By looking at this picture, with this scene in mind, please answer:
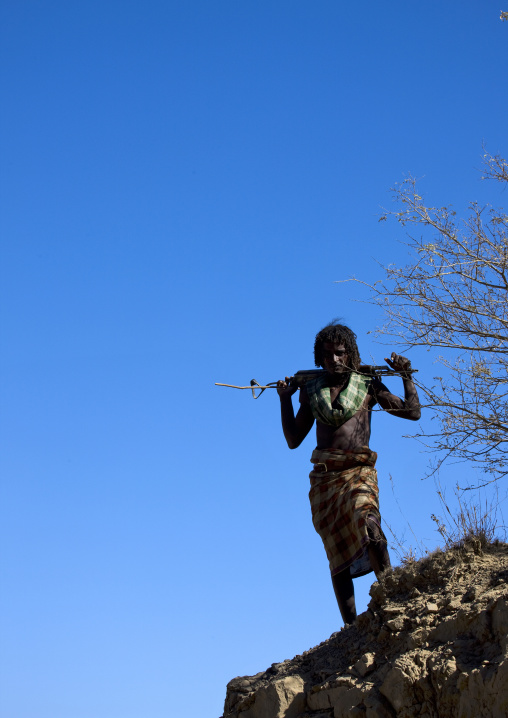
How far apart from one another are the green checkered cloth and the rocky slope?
1343 millimetres

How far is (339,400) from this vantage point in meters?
6.17

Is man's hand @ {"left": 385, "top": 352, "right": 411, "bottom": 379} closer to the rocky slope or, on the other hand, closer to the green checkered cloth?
the green checkered cloth

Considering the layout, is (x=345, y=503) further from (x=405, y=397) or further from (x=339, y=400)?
(x=405, y=397)

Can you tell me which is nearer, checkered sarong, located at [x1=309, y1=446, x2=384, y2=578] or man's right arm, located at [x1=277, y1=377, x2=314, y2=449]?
checkered sarong, located at [x1=309, y1=446, x2=384, y2=578]

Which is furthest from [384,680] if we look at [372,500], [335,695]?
[372,500]

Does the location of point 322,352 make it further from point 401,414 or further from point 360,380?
point 401,414

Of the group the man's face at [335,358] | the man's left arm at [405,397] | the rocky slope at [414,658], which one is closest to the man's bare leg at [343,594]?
the rocky slope at [414,658]

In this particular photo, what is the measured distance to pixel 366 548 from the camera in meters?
5.56

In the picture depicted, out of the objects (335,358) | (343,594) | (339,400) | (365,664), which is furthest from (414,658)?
(335,358)

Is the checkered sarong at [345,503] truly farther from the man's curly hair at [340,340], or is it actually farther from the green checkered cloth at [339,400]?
the man's curly hair at [340,340]

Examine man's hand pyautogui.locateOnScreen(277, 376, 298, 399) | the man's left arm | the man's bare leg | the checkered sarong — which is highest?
man's hand pyautogui.locateOnScreen(277, 376, 298, 399)

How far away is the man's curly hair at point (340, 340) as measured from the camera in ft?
21.5

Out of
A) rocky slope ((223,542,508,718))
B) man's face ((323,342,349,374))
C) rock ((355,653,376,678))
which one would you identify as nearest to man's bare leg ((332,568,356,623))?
rocky slope ((223,542,508,718))

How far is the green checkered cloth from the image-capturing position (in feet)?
20.0
